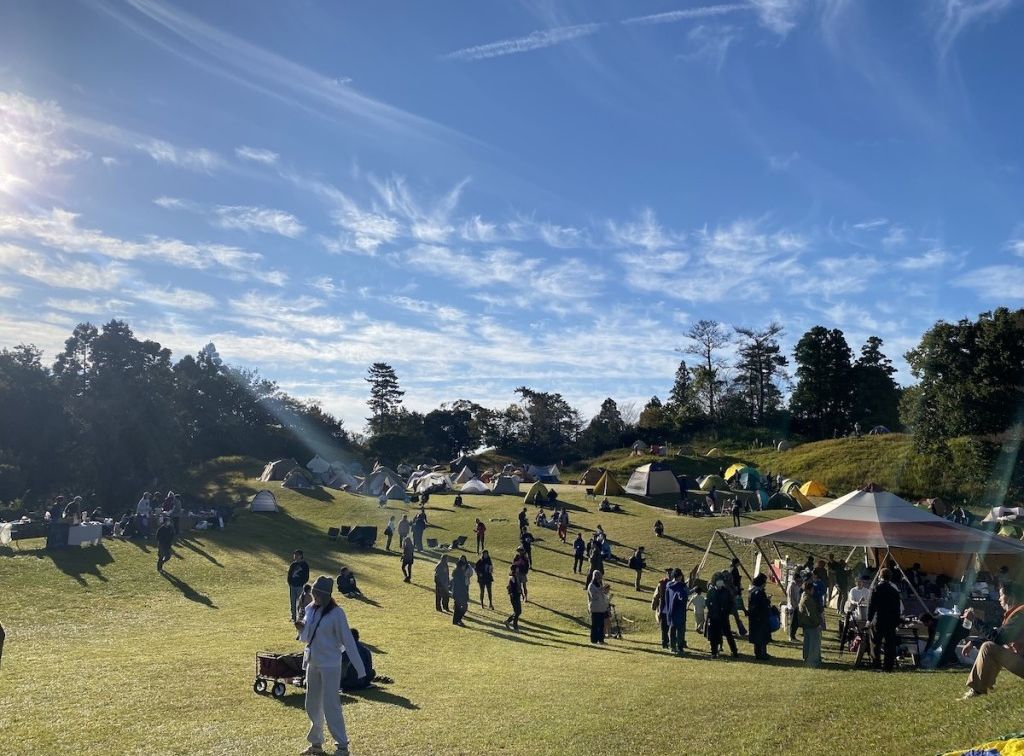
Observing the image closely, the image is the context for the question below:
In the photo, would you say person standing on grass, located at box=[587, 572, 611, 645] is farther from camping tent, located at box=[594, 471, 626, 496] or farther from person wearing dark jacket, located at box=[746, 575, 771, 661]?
camping tent, located at box=[594, 471, 626, 496]

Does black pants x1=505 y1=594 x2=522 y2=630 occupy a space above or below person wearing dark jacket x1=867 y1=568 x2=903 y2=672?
below

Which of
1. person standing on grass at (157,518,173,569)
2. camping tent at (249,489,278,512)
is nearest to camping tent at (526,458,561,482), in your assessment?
camping tent at (249,489,278,512)

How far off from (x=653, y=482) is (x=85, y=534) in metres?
29.5

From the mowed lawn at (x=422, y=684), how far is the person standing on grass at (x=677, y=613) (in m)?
0.30

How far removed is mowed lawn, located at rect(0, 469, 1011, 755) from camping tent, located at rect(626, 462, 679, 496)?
1981 cm

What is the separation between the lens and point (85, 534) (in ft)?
84.2

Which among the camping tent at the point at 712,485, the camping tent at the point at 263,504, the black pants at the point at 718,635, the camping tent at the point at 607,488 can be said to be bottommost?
the black pants at the point at 718,635

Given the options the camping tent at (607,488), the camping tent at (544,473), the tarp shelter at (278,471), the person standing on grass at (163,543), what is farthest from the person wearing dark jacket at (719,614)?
the camping tent at (544,473)

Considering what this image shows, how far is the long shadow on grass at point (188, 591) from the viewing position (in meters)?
20.0

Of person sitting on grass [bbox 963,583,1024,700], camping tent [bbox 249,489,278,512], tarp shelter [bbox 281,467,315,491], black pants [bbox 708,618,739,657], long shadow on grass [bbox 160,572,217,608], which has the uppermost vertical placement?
tarp shelter [bbox 281,467,315,491]

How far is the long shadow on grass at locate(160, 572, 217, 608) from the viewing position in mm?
20038

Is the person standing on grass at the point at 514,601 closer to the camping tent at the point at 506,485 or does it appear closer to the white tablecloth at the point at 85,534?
the white tablecloth at the point at 85,534

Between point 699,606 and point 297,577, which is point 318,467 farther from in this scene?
point 699,606

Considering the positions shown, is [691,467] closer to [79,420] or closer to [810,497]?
[810,497]
